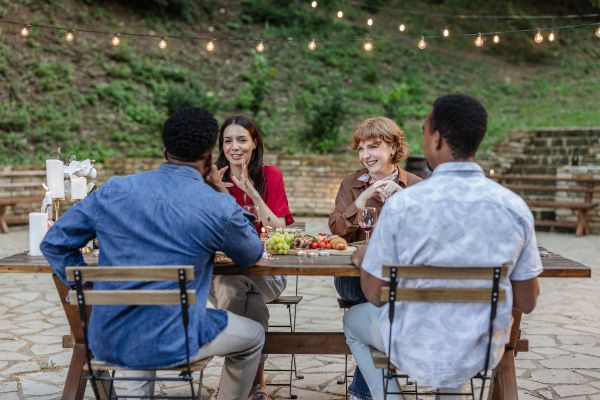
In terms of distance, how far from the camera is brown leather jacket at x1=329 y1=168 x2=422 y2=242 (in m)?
3.98

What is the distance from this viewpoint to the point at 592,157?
14.5 metres

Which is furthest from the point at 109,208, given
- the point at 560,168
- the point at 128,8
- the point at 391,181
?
the point at 128,8

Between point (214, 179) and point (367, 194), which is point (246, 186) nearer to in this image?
point (367, 194)

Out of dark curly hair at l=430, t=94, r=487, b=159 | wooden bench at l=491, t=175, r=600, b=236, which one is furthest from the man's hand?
wooden bench at l=491, t=175, r=600, b=236

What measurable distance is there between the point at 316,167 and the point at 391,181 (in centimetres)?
Result: 1036

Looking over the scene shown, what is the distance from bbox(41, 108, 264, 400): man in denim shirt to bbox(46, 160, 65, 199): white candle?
894 mm

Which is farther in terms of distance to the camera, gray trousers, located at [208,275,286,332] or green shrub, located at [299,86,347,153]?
green shrub, located at [299,86,347,153]

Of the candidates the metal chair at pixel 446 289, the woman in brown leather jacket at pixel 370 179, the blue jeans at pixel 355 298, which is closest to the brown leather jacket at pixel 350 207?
the woman in brown leather jacket at pixel 370 179

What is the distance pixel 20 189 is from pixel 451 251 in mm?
11229

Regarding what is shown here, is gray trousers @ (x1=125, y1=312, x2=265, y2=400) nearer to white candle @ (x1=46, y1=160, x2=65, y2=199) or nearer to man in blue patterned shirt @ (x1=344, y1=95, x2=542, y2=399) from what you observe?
man in blue patterned shirt @ (x1=344, y1=95, x2=542, y2=399)

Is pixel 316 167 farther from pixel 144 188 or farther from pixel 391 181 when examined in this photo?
pixel 144 188

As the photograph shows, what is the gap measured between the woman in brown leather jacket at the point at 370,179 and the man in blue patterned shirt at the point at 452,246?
1.14 meters

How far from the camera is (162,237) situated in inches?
106

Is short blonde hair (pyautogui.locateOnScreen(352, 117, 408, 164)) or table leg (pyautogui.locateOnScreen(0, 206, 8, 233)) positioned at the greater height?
short blonde hair (pyautogui.locateOnScreen(352, 117, 408, 164))
